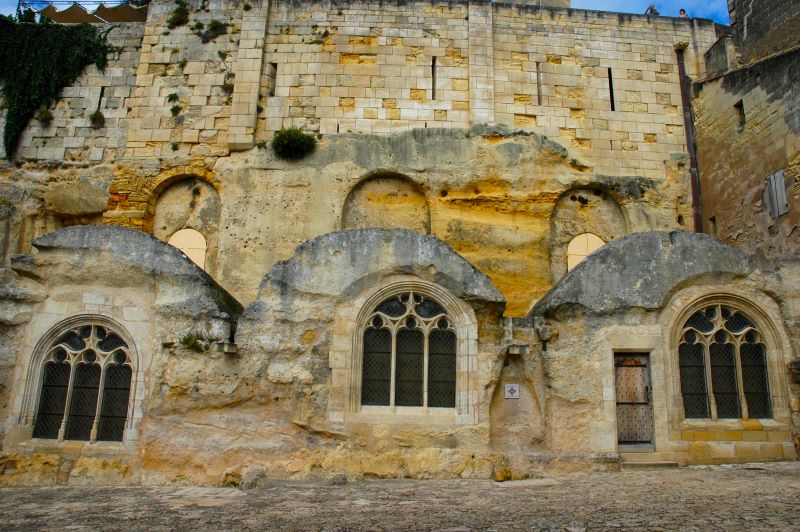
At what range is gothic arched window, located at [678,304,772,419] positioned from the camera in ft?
31.1

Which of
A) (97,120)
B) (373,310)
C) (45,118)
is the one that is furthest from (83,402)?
(45,118)

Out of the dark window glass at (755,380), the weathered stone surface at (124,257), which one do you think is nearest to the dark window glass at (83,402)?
the weathered stone surface at (124,257)

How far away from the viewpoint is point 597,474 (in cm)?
845

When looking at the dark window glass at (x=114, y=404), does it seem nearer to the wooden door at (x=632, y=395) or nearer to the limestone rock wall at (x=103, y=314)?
the limestone rock wall at (x=103, y=314)

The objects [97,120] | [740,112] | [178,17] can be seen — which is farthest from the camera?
[178,17]

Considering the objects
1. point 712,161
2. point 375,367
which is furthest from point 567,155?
point 375,367

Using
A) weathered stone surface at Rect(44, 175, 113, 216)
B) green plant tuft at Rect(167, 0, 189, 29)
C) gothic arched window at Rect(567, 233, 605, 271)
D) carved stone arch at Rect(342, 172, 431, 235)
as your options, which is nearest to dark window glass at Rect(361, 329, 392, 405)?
carved stone arch at Rect(342, 172, 431, 235)

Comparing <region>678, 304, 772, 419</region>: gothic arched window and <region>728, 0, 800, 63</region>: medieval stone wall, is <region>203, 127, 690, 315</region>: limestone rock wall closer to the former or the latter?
<region>728, 0, 800, 63</region>: medieval stone wall

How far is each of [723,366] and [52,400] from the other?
33.6ft

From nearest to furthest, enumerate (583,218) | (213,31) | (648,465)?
(648,465), (583,218), (213,31)

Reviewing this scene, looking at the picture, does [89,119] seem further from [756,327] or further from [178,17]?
[756,327]

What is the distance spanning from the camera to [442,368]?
9375mm

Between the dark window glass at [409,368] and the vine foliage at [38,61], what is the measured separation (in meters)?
12.6

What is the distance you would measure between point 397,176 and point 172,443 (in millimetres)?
8828
